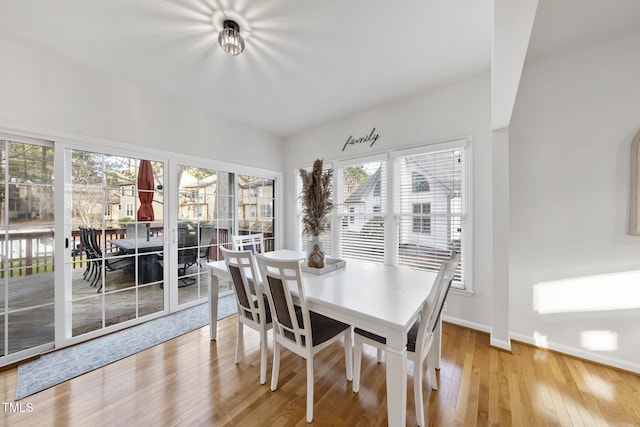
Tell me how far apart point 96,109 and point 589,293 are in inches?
198

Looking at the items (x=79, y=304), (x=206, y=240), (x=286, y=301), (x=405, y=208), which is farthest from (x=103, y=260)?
(x=405, y=208)

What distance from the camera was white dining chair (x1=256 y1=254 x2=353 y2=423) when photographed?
→ 4.82ft

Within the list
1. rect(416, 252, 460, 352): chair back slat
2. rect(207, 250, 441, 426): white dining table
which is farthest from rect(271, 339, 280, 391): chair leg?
rect(416, 252, 460, 352): chair back slat

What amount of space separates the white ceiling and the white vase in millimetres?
1704

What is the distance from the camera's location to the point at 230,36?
1.77m

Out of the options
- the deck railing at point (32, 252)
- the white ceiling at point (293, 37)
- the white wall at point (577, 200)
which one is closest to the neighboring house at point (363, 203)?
the white ceiling at point (293, 37)

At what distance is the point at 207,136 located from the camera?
3357 mm

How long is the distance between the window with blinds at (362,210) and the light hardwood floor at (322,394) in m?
1.55

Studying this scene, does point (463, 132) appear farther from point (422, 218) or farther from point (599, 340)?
point (599, 340)

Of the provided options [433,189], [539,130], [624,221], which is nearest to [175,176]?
[433,189]

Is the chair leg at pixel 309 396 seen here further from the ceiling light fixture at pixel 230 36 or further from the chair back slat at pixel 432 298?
the ceiling light fixture at pixel 230 36

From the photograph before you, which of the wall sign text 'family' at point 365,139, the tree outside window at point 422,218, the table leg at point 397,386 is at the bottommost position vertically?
the table leg at point 397,386

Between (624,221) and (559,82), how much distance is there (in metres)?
1.34

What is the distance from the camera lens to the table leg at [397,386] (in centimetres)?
119
